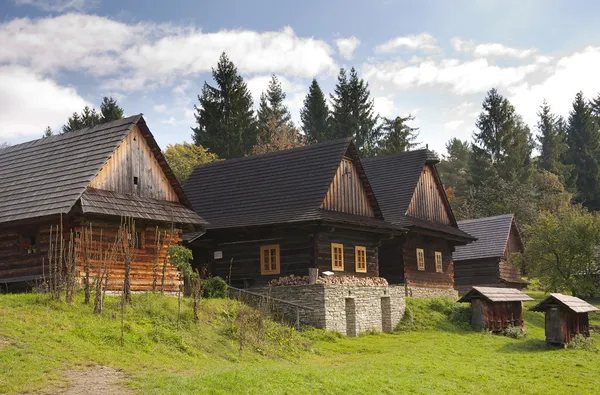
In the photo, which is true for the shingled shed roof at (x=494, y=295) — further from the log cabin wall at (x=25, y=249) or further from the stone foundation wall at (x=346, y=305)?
the log cabin wall at (x=25, y=249)

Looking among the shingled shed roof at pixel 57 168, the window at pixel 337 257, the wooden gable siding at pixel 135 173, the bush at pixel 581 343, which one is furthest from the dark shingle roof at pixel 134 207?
the bush at pixel 581 343

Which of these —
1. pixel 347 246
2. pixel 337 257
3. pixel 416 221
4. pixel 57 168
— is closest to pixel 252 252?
pixel 337 257

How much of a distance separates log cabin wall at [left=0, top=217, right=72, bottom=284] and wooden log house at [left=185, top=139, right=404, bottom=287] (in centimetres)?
709

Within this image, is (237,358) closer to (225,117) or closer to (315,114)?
(225,117)

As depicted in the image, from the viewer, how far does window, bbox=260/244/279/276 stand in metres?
28.6

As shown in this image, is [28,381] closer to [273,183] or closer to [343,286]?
[343,286]

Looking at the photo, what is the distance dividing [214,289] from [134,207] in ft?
13.1

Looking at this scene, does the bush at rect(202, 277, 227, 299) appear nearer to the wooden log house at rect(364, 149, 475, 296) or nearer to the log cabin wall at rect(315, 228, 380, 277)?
the log cabin wall at rect(315, 228, 380, 277)

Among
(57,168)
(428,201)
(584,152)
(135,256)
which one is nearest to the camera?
(135,256)

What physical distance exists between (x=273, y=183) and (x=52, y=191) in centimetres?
1061

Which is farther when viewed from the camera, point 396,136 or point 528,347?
point 396,136

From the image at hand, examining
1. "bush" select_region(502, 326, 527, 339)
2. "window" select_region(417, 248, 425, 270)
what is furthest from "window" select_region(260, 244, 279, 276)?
"window" select_region(417, 248, 425, 270)

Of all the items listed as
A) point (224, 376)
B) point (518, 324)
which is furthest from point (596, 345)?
point (224, 376)

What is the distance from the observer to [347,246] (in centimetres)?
2958
